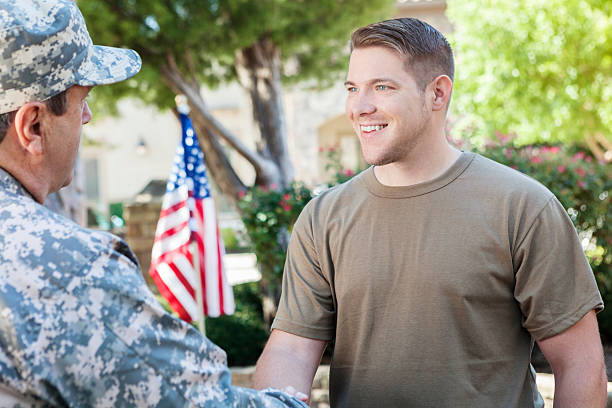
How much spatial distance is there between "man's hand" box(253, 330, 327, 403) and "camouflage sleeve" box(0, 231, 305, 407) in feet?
3.26

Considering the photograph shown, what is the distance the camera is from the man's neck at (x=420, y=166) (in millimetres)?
2398

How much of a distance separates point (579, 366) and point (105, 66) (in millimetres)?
1544

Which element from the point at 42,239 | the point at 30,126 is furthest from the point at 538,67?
the point at 42,239

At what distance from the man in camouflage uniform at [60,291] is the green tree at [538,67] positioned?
11123mm

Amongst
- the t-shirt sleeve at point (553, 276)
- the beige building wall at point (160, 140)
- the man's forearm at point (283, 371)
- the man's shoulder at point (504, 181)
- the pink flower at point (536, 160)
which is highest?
the man's shoulder at point (504, 181)

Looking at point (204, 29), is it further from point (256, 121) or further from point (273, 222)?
point (273, 222)

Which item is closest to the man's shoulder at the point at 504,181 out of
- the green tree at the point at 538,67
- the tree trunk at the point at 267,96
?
the tree trunk at the point at 267,96

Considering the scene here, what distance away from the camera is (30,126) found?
1440mm

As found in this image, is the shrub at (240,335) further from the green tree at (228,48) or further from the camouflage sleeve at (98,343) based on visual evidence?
the camouflage sleeve at (98,343)

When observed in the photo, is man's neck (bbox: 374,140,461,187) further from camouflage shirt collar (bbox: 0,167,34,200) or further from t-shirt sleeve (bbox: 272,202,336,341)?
camouflage shirt collar (bbox: 0,167,34,200)

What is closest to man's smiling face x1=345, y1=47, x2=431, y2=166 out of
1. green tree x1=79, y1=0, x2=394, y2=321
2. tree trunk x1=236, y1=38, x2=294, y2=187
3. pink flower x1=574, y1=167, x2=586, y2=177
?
pink flower x1=574, y1=167, x2=586, y2=177

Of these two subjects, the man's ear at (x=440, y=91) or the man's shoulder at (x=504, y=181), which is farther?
the man's ear at (x=440, y=91)

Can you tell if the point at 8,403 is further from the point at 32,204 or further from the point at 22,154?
the point at 22,154

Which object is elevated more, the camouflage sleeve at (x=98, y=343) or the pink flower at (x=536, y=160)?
the camouflage sleeve at (x=98, y=343)
